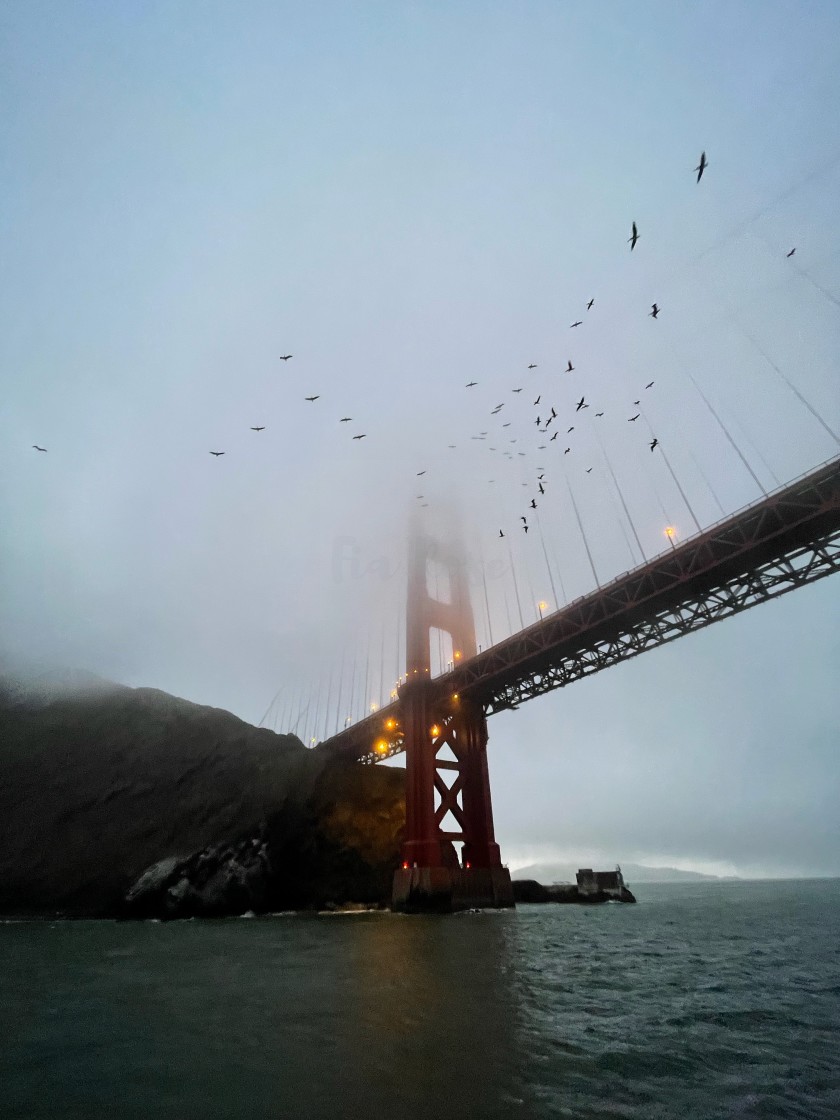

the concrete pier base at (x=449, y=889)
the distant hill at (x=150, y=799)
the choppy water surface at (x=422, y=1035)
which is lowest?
the choppy water surface at (x=422, y=1035)

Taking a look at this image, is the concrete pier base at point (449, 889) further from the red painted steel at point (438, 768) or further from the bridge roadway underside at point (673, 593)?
the bridge roadway underside at point (673, 593)

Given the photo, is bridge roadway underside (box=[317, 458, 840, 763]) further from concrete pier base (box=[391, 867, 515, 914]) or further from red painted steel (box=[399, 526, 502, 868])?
concrete pier base (box=[391, 867, 515, 914])

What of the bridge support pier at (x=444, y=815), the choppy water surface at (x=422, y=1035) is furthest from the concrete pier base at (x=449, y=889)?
the choppy water surface at (x=422, y=1035)

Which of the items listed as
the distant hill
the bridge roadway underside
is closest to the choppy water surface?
the bridge roadway underside

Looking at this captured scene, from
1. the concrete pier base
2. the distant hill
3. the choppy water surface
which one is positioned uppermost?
the distant hill

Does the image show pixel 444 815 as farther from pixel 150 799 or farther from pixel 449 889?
pixel 150 799

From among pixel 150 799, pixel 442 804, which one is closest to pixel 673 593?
pixel 442 804
